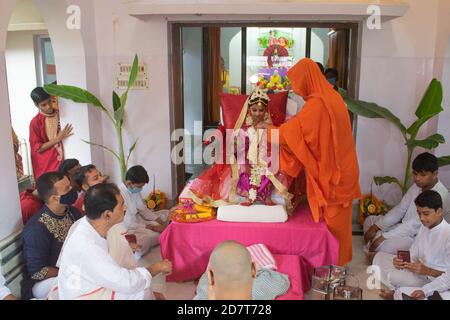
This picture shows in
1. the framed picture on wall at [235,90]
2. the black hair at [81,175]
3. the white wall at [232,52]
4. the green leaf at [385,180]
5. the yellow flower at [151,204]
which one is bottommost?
the yellow flower at [151,204]

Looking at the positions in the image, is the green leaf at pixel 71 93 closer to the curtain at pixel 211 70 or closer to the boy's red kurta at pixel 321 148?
the boy's red kurta at pixel 321 148

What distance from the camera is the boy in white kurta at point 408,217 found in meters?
3.92

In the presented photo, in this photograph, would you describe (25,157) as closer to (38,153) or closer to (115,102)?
(38,153)

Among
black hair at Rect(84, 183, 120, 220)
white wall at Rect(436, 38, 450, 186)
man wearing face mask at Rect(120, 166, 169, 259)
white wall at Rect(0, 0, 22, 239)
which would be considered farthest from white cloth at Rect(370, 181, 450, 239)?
white wall at Rect(0, 0, 22, 239)

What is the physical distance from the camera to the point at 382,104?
5062mm

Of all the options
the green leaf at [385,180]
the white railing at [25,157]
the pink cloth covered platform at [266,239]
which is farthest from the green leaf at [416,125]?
the white railing at [25,157]

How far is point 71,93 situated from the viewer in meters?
4.59

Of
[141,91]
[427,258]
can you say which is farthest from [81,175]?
[427,258]

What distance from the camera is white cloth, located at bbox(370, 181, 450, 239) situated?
13.1ft

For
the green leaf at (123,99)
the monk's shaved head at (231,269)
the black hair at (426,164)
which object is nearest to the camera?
the monk's shaved head at (231,269)

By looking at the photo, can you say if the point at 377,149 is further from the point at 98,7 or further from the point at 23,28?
the point at 23,28

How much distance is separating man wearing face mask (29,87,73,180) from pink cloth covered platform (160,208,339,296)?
5.79 feet

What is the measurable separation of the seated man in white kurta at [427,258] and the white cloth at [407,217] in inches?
23.3

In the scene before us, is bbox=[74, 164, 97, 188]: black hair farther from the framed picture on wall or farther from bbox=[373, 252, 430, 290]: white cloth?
the framed picture on wall
